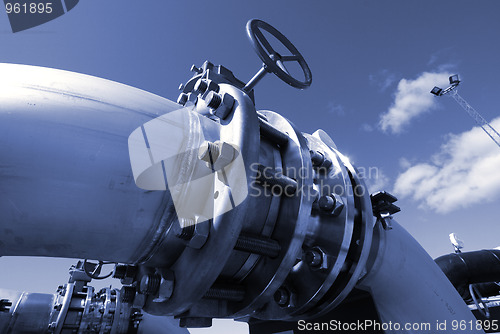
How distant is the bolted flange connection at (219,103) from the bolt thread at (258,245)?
30cm

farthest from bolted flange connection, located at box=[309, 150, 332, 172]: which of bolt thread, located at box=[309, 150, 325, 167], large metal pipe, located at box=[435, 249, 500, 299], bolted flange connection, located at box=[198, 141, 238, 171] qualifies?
large metal pipe, located at box=[435, 249, 500, 299]

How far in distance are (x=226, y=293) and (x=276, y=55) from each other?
0.97 meters

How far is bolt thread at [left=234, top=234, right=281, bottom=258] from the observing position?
0.72 m

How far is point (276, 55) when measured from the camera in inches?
51.6

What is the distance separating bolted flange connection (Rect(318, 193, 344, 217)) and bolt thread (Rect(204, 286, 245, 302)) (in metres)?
0.31

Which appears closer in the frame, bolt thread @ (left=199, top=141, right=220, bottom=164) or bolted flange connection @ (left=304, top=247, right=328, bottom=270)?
bolt thread @ (left=199, top=141, right=220, bottom=164)

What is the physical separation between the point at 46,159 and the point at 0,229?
0.48ft

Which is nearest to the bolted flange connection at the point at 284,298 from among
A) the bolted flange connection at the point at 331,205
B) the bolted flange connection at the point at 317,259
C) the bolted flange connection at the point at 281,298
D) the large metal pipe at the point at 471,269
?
the bolted flange connection at the point at 281,298

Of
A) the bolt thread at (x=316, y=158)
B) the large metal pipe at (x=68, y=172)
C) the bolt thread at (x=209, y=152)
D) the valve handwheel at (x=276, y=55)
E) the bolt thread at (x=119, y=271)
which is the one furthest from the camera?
the valve handwheel at (x=276, y=55)

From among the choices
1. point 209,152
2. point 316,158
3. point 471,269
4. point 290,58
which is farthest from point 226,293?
point 471,269

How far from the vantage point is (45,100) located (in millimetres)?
599

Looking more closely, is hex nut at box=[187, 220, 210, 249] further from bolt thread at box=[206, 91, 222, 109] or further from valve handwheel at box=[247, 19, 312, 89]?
valve handwheel at box=[247, 19, 312, 89]

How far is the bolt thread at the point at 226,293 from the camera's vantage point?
29.3 inches

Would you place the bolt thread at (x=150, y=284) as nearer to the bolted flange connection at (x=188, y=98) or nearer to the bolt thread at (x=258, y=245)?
the bolt thread at (x=258, y=245)
